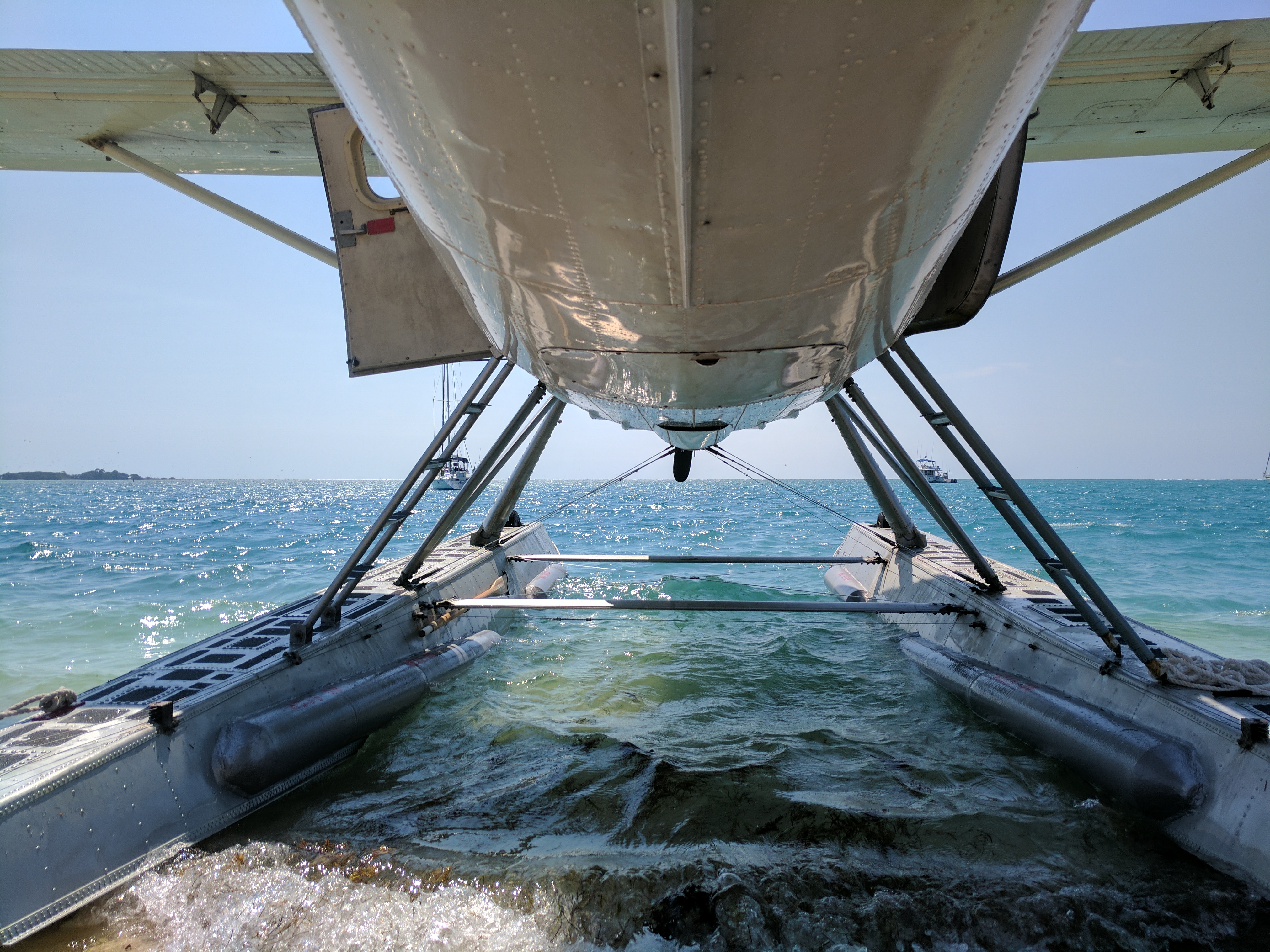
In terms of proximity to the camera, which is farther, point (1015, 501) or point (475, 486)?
point (475, 486)

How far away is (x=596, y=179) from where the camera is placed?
1793 mm

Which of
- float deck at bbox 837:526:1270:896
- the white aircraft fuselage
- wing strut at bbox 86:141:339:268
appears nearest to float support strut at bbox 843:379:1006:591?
float deck at bbox 837:526:1270:896

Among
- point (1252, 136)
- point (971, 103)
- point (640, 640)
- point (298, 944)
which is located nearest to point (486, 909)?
point (298, 944)

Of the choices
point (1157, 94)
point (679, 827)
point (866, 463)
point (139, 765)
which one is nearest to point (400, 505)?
point (139, 765)

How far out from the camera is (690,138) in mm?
1625

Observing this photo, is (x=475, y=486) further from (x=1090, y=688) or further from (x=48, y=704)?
(x=1090, y=688)

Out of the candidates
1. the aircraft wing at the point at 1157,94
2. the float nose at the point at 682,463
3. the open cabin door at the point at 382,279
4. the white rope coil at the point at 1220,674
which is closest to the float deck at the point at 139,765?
the open cabin door at the point at 382,279

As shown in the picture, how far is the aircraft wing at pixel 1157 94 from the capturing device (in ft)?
14.8

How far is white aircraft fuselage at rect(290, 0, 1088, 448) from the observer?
4.76 ft

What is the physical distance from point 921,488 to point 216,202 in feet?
23.2

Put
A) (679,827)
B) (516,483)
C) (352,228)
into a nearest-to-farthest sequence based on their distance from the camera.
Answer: (679,827), (352,228), (516,483)

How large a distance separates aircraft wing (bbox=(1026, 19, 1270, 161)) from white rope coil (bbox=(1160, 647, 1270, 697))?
12.6ft

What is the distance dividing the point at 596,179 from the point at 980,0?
3.19 feet

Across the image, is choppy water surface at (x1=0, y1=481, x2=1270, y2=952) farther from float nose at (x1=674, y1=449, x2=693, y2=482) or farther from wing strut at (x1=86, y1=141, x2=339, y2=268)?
wing strut at (x1=86, y1=141, x2=339, y2=268)
